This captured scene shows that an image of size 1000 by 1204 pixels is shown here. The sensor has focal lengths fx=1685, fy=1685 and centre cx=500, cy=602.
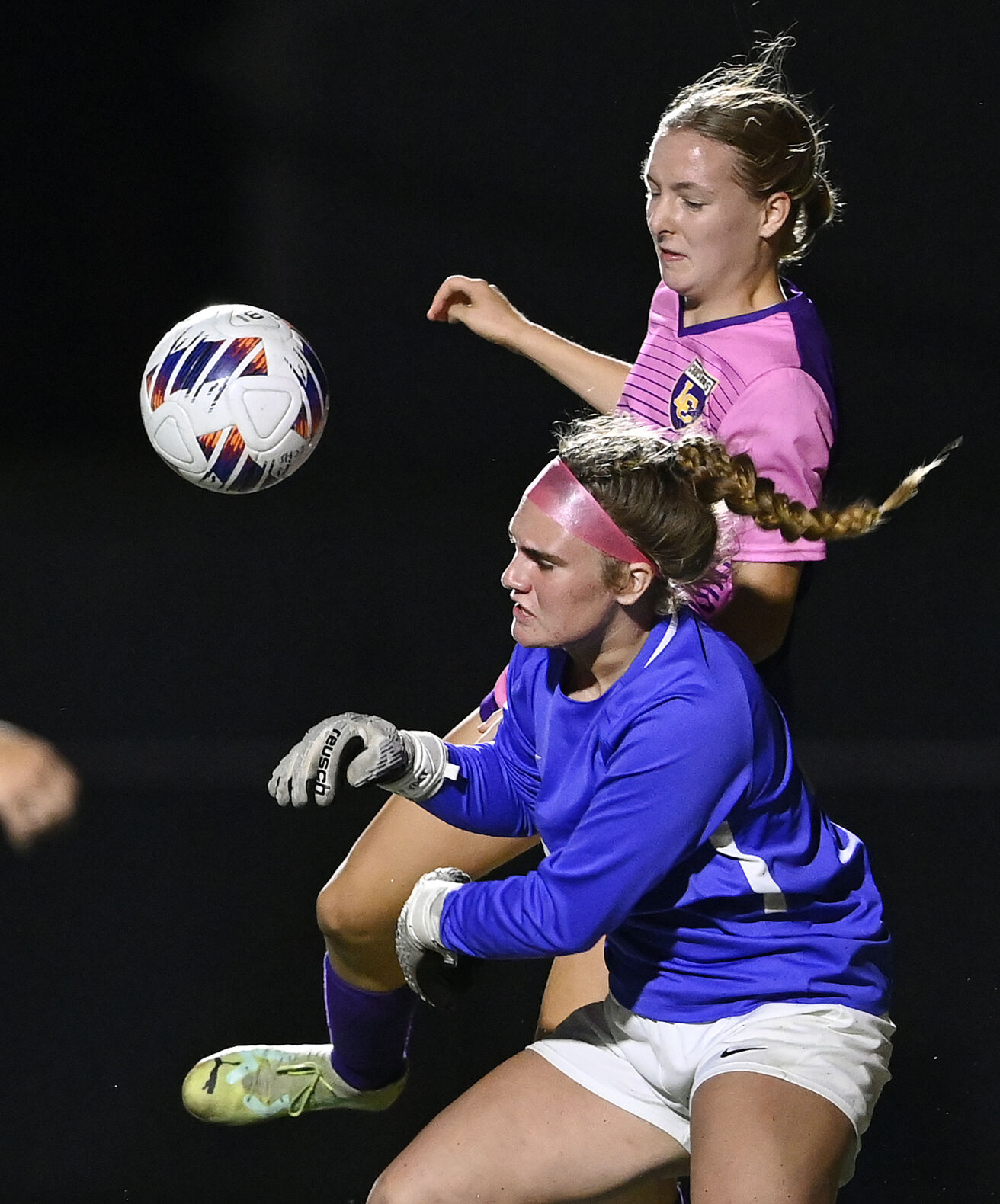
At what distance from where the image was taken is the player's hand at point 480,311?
2.43 meters

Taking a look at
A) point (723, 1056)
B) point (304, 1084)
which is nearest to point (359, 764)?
point (723, 1056)

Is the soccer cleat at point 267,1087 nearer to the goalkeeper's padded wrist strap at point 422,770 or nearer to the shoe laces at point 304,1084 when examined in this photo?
the shoe laces at point 304,1084

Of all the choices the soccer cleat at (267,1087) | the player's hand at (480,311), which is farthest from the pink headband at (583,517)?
the soccer cleat at (267,1087)

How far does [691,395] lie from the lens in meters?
2.09

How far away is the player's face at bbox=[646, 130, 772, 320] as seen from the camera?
6.89 ft

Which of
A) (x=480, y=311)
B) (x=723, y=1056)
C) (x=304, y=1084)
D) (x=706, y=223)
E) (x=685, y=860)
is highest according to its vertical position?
(x=706, y=223)

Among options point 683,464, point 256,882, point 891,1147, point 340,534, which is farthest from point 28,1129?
point 340,534

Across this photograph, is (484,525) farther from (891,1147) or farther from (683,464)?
(683,464)

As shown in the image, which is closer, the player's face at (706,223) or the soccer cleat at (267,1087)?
the player's face at (706,223)

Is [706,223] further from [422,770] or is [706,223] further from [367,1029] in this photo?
[367,1029]

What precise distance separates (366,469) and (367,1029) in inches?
102

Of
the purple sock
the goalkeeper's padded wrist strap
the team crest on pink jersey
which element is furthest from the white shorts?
the team crest on pink jersey

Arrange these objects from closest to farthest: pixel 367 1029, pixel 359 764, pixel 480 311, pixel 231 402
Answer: pixel 359 764 → pixel 231 402 → pixel 367 1029 → pixel 480 311

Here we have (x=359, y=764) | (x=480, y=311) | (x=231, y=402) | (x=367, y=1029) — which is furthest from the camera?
(x=480, y=311)
